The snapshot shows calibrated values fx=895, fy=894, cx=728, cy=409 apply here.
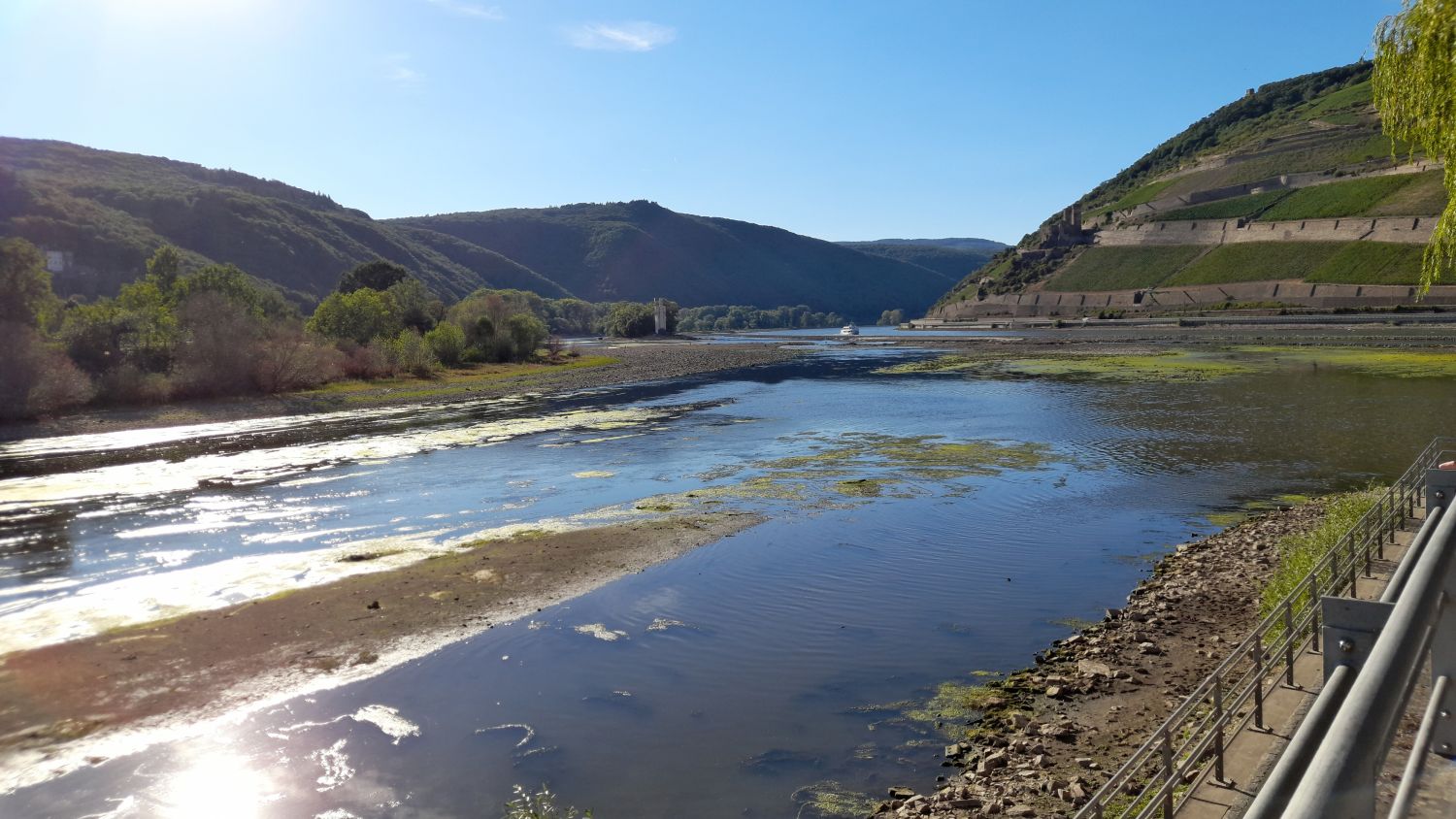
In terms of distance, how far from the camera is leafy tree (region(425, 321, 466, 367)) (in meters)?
87.6

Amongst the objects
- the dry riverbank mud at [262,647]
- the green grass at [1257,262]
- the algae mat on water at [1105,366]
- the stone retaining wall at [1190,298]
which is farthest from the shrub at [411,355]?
the green grass at [1257,262]

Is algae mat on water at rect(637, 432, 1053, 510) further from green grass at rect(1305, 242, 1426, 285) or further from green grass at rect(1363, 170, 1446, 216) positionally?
green grass at rect(1363, 170, 1446, 216)

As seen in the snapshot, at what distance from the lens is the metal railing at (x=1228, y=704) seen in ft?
19.3

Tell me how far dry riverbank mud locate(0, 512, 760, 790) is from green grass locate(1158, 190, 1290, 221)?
557ft

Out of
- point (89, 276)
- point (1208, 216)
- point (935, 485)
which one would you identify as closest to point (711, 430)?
point (935, 485)

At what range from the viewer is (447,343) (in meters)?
88.5

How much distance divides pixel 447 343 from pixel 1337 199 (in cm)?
13692

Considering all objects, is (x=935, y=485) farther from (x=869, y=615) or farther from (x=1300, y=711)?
(x=1300, y=711)

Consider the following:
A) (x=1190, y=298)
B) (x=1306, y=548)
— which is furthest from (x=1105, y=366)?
(x=1190, y=298)

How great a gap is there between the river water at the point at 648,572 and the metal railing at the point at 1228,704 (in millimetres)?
2927

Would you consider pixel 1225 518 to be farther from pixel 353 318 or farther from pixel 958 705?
pixel 353 318

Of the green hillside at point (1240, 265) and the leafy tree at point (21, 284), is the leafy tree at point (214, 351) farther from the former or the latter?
the green hillside at point (1240, 265)

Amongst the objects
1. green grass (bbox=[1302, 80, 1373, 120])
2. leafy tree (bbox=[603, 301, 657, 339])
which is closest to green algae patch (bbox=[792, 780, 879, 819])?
leafy tree (bbox=[603, 301, 657, 339])

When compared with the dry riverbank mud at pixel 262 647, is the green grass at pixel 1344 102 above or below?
above
